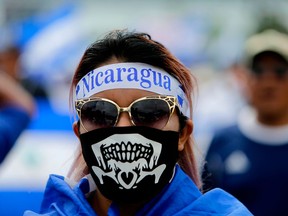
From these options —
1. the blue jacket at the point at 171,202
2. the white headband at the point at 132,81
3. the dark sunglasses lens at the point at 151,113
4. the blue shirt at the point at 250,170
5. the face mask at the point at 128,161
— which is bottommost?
the blue shirt at the point at 250,170

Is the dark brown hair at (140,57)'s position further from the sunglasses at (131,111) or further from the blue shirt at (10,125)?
the blue shirt at (10,125)

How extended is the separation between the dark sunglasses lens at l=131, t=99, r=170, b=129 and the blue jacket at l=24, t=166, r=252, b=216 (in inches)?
8.3

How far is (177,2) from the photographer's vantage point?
24.0m

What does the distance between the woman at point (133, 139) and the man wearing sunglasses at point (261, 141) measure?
2823 mm

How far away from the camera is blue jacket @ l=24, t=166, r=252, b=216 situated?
14.1 ft

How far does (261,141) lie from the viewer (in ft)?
24.8

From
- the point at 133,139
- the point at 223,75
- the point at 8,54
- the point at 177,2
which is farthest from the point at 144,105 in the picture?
the point at 177,2

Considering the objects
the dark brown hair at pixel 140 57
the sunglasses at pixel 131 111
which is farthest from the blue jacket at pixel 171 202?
the sunglasses at pixel 131 111

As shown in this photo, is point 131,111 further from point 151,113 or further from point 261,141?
point 261,141

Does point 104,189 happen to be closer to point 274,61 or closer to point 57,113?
point 274,61

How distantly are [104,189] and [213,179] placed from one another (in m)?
3.24

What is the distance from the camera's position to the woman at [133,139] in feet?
14.1

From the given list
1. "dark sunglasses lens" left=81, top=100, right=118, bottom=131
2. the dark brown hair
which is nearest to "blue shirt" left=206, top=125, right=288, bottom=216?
the dark brown hair

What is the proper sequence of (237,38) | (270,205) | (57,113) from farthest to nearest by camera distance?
(237,38), (57,113), (270,205)
